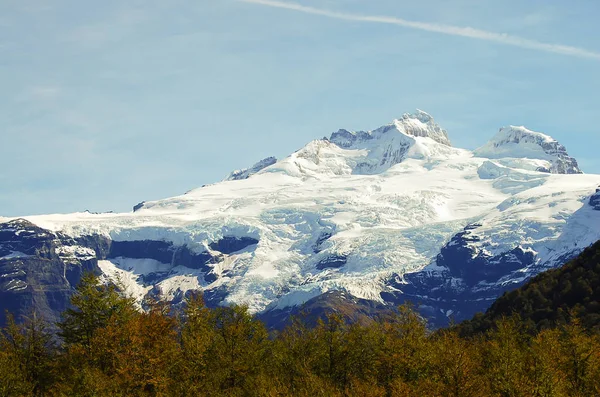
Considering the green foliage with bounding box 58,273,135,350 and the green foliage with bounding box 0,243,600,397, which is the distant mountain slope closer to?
the green foliage with bounding box 0,243,600,397

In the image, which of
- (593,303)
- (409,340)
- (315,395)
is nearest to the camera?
(315,395)

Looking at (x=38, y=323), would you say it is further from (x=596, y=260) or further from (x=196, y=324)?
(x=596, y=260)

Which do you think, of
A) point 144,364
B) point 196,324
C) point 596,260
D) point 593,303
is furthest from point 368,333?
point 596,260

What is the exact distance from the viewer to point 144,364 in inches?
4198

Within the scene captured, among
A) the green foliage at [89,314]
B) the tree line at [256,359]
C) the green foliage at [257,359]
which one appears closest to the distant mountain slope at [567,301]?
the green foliage at [257,359]

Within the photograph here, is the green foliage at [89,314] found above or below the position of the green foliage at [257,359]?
above

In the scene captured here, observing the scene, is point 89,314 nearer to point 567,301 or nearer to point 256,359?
point 256,359

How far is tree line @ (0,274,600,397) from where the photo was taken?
97.9 metres

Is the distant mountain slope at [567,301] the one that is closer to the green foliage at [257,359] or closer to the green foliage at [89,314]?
the green foliage at [257,359]

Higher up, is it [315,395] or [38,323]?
[38,323]

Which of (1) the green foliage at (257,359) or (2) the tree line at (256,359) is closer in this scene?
(1) the green foliage at (257,359)

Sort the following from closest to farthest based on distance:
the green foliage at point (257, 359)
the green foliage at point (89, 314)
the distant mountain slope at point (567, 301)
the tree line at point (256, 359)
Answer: the green foliage at point (257, 359) < the tree line at point (256, 359) < the green foliage at point (89, 314) < the distant mountain slope at point (567, 301)

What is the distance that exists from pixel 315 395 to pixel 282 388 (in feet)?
23.6

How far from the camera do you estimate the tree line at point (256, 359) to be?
3856 inches
